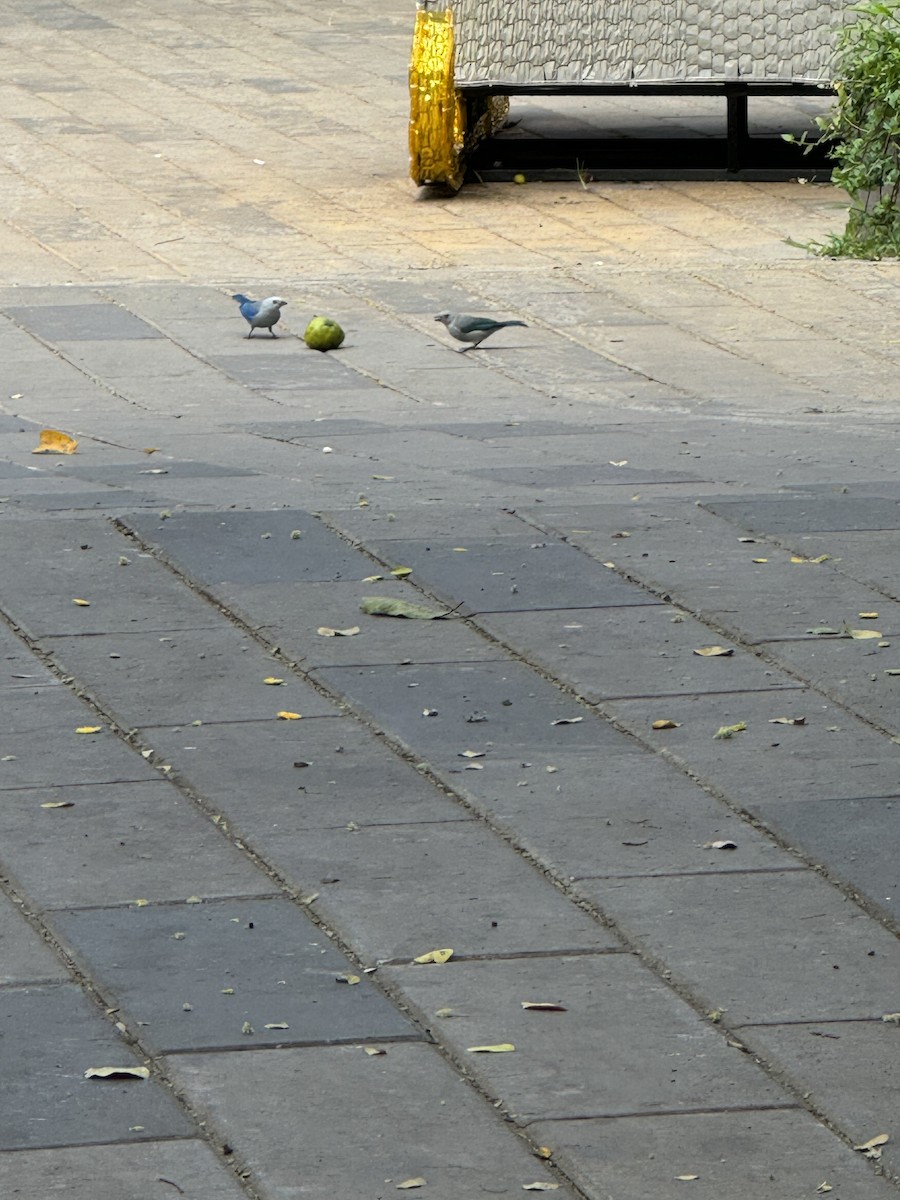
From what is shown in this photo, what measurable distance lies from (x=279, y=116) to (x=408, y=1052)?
11.8 m

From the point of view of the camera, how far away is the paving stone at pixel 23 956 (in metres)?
3.27

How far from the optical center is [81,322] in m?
9.29

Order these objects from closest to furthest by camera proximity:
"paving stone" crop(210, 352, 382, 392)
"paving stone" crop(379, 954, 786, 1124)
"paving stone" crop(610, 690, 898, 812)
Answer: "paving stone" crop(379, 954, 786, 1124) → "paving stone" crop(610, 690, 898, 812) → "paving stone" crop(210, 352, 382, 392)

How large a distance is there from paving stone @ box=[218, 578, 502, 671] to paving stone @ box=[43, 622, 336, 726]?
0.09 m

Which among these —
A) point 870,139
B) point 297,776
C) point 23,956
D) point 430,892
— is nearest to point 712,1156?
point 430,892

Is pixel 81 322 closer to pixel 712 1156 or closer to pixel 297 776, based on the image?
pixel 297 776

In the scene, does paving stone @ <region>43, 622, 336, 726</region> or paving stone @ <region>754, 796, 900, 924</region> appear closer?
paving stone @ <region>754, 796, 900, 924</region>

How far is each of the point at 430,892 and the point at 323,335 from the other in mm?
5539

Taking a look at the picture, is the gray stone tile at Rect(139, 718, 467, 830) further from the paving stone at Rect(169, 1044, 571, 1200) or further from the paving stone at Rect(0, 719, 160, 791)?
the paving stone at Rect(169, 1044, 571, 1200)

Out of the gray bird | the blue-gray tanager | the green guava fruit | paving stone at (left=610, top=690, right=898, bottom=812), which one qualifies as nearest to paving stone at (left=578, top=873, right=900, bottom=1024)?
paving stone at (left=610, top=690, right=898, bottom=812)

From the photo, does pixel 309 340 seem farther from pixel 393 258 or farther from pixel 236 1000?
pixel 236 1000

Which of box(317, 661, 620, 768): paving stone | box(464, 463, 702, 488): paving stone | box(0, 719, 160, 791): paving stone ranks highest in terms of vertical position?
box(0, 719, 160, 791): paving stone

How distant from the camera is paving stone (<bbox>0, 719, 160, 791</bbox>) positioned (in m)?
4.09

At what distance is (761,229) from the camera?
11523 mm
